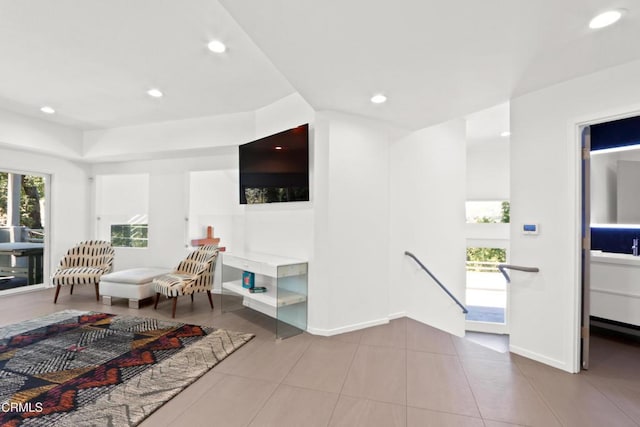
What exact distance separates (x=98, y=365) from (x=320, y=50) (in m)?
3.19

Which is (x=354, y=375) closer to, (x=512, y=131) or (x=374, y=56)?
(x=374, y=56)

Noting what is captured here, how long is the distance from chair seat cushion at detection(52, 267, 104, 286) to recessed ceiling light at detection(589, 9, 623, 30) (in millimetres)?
6250

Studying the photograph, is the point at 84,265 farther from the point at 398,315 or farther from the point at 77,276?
the point at 398,315

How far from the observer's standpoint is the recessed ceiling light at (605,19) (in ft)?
5.62

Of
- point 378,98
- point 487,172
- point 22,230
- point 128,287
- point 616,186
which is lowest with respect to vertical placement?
point 128,287

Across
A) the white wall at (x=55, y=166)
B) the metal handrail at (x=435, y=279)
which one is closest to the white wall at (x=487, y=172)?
the metal handrail at (x=435, y=279)

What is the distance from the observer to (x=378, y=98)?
2959 mm

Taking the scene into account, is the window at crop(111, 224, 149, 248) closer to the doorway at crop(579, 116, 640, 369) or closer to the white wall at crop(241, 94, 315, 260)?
the white wall at crop(241, 94, 315, 260)

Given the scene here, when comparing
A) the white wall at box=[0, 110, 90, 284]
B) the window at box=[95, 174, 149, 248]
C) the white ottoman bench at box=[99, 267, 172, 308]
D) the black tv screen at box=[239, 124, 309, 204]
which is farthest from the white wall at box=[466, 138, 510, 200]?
the white wall at box=[0, 110, 90, 284]

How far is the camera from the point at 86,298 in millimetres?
4684

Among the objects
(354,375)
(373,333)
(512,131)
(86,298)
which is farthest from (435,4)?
(86,298)

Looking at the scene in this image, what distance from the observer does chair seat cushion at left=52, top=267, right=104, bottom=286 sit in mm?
4400

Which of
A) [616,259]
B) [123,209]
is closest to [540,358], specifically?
[616,259]

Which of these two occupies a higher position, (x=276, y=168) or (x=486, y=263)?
(x=276, y=168)
